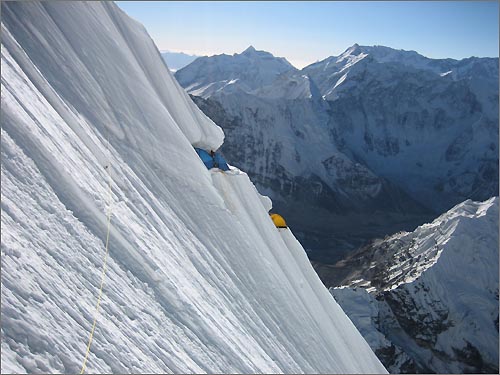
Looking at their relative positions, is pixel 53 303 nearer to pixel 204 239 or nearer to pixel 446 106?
pixel 204 239

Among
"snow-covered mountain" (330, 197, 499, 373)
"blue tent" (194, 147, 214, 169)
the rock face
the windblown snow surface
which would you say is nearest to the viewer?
the windblown snow surface

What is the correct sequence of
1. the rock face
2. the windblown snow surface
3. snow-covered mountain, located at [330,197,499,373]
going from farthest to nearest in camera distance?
the rock face, snow-covered mountain, located at [330,197,499,373], the windblown snow surface

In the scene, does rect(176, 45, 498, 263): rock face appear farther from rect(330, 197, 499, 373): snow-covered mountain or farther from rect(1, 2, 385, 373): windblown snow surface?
rect(1, 2, 385, 373): windblown snow surface

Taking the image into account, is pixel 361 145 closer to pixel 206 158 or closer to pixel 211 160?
pixel 211 160

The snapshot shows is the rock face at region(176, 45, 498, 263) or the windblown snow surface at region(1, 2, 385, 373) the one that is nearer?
the windblown snow surface at region(1, 2, 385, 373)

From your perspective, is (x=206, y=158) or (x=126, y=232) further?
(x=206, y=158)

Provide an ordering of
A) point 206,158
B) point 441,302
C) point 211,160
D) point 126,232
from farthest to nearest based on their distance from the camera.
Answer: point 441,302 → point 211,160 → point 206,158 → point 126,232

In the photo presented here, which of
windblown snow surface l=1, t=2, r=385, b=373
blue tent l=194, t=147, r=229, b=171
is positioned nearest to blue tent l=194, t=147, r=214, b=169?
blue tent l=194, t=147, r=229, b=171

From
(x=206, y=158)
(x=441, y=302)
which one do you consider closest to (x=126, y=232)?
(x=206, y=158)
